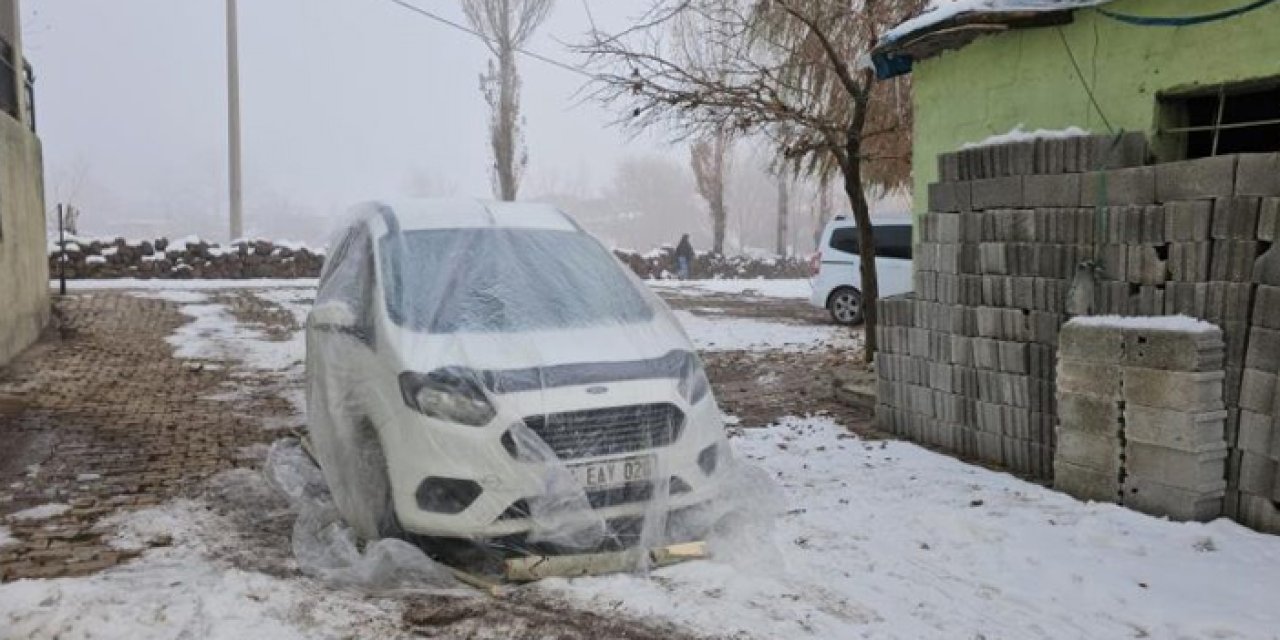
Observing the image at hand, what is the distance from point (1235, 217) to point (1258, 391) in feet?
2.91

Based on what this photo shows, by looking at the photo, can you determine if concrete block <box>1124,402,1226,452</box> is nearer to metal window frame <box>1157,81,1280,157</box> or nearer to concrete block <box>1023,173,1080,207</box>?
concrete block <box>1023,173,1080,207</box>

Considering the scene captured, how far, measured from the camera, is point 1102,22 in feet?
19.3

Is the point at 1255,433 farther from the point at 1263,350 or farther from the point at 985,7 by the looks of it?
the point at 985,7

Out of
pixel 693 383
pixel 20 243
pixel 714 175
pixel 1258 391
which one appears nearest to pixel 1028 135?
pixel 1258 391

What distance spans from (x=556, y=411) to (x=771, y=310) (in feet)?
45.4

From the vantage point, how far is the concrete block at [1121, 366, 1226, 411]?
466 cm

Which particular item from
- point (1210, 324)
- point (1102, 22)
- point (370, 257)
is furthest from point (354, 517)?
point (1102, 22)

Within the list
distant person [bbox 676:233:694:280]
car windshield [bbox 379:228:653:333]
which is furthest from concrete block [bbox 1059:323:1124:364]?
distant person [bbox 676:233:694:280]

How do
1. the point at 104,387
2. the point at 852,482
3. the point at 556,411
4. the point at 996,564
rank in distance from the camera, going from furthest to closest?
the point at 104,387 < the point at 852,482 < the point at 996,564 < the point at 556,411

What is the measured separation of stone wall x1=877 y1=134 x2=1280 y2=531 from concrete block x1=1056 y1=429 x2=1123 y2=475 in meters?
A: 0.35

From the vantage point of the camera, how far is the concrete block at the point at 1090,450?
5066 mm

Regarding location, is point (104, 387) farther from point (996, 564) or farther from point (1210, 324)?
point (1210, 324)

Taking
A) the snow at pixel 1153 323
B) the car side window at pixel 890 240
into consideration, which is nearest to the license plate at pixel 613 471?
the snow at pixel 1153 323

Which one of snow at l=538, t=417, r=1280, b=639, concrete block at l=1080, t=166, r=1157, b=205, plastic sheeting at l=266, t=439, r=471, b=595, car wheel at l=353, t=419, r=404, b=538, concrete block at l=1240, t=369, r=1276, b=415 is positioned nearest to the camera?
snow at l=538, t=417, r=1280, b=639
